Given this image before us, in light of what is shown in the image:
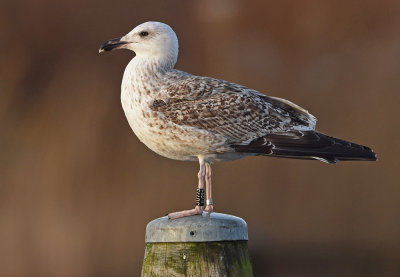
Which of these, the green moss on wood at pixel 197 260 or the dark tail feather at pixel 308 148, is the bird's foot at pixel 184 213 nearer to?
the green moss on wood at pixel 197 260

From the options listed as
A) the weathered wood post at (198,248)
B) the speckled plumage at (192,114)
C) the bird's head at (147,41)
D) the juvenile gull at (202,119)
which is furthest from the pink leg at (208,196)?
the bird's head at (147,41)

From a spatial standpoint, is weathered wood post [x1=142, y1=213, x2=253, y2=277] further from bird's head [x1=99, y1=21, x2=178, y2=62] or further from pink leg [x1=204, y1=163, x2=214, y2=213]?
bird's head [x1=99, y1=21, x2=178, y2=62]

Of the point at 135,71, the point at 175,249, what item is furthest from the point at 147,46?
the point at 175,249

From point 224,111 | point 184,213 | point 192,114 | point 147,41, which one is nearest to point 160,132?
point 192,114

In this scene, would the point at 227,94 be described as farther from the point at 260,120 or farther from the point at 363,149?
the point at 363,149

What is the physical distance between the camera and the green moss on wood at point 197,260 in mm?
3266

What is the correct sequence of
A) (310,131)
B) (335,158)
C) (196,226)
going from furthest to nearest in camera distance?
(310,131) < (335,158) < (196,226)

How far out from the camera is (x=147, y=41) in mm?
4227

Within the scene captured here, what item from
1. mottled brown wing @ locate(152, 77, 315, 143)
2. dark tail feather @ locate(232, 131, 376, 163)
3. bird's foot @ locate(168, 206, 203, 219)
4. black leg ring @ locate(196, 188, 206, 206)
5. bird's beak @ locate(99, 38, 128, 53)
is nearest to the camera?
bird's foot @ locate(168, 206, 203, 219)

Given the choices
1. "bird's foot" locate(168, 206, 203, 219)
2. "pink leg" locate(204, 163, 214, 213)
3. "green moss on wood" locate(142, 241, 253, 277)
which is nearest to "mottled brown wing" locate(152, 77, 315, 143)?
"pink leg" locate(204, 163, 214, 213)

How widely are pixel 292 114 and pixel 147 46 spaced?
3.63 ft

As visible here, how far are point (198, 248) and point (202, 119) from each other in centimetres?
98

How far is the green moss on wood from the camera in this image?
10.7ft

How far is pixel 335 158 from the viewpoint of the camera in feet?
12.4
